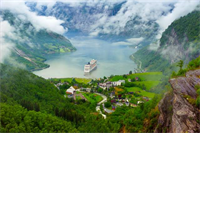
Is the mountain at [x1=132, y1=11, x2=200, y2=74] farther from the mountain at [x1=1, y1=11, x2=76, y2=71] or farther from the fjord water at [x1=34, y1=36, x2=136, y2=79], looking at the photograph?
the mountain at [x1=1, y1=11, x2=76, y2=71]

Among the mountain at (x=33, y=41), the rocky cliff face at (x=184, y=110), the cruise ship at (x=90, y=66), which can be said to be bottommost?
the rocky cliff face at (x=184, y=110)

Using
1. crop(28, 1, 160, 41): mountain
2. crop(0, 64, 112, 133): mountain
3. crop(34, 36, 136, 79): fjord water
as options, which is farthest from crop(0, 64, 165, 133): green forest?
crop(34, 36, 136, 79): fjord water

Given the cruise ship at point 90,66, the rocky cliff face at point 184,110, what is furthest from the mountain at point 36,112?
the cruise ship at point 90,66

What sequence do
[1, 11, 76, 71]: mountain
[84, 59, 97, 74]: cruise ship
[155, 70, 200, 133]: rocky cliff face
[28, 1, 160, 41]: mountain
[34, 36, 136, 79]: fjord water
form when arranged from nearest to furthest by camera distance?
1. [155, 70, 200, 133]: rocky cliff face
2. [28, 1, 160, 41]: mountain
3. [84, 59, 97, 74]: cruise ship
4. [34, 36, 136, 79]: fjord water
5. [1, 11, 76, 71]: mountain

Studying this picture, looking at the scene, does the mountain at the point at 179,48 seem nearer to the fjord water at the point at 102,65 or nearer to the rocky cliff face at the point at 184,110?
the fjord water at the point at 102,65

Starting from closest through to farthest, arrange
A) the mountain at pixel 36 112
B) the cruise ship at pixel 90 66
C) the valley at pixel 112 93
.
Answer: the valley at pixel 112 93, the mountain at pixel 36 112, the cruise ship at pixel 90 66
